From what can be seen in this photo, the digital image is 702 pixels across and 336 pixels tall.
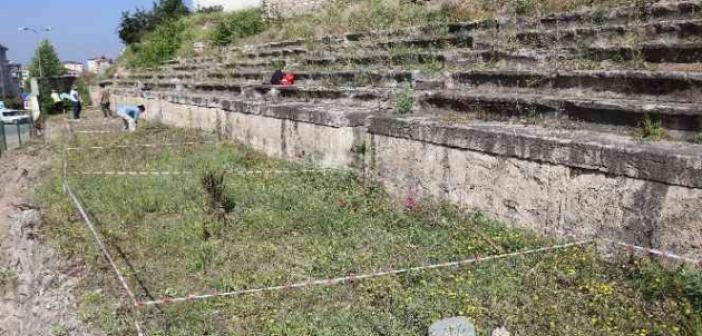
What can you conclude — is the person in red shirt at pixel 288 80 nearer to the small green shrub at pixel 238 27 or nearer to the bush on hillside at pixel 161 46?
the small green shrub at pixel 238 27

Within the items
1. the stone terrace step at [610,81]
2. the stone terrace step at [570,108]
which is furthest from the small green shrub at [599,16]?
the stone terrace step at [570,108]

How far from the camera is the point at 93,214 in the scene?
6004 mm

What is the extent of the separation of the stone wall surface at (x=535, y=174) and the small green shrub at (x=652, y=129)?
Answer: 0.46 metres

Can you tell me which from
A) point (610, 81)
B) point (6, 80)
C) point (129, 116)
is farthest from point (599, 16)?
point (6, 80)

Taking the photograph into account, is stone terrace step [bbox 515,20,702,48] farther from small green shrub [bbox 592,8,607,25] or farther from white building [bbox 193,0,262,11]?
white building [bbox 193,0,262,11]

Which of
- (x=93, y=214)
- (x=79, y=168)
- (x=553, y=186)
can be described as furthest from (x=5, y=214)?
(x=553, y=186)

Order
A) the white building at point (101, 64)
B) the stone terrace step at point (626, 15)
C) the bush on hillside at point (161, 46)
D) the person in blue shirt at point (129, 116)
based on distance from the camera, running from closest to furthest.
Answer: the stone terrace step at point (626, 15) < the person in blue shirt at point (129, 116) < the bush on hillside at point (161, 46) < the white building at point (101, 64)

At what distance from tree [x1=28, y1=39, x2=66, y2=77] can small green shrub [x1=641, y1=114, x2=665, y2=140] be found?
5559cm

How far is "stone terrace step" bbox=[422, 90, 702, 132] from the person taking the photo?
4.45 meters

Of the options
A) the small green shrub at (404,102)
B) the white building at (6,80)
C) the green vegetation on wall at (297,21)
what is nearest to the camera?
the small green shrub at (404,102)

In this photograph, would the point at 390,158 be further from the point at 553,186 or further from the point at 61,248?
Answer: the point at 61,248

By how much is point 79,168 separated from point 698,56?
8081mm

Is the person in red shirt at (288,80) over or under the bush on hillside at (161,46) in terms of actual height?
under

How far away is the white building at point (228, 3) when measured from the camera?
24.9 meters
